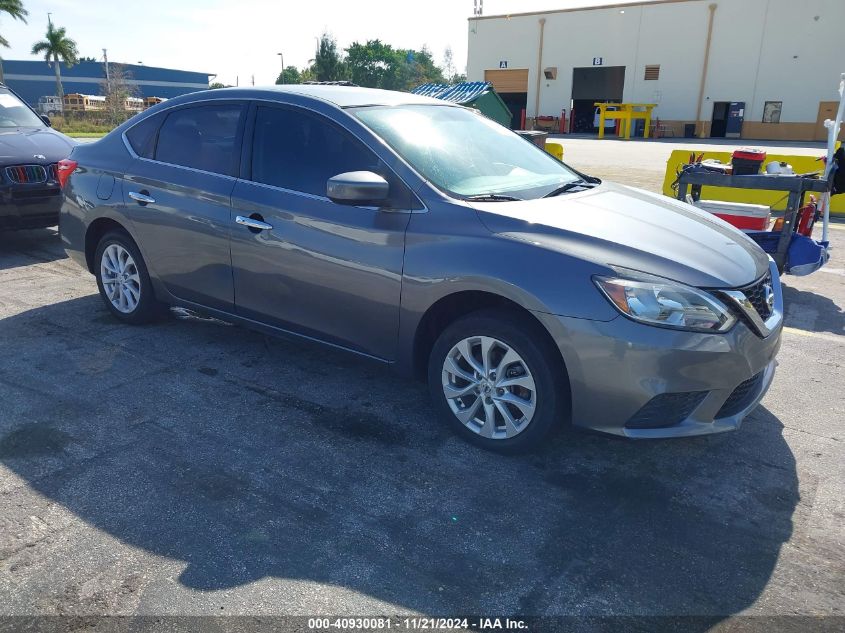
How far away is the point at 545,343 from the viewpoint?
124 inches

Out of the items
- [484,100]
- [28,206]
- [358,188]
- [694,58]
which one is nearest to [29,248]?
[28,206]

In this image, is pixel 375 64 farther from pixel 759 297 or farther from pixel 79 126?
pixel 759 297

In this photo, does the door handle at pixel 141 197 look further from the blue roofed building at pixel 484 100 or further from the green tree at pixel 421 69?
the green tree at pixel 421 69

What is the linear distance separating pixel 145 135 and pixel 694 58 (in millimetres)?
45603

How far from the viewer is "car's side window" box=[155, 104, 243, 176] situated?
4.25 m

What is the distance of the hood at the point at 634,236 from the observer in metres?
3.00

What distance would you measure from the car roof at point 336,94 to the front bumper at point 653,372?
1.89m

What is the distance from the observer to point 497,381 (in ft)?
10.9

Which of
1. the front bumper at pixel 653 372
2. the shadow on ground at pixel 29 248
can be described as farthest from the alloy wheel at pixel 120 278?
the front bumper at pixel 653 372

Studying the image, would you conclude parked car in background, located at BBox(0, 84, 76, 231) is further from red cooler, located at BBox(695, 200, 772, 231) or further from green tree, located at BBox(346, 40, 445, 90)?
green tree, located at BBox(346, 40, 445, 90)

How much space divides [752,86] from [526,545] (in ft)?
153

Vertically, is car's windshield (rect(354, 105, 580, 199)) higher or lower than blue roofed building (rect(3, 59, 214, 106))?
lower

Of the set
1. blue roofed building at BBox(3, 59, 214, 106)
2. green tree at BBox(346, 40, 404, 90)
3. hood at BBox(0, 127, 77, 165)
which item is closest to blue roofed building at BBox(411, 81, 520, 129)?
hood at BBox(0, 127, 77, 165)

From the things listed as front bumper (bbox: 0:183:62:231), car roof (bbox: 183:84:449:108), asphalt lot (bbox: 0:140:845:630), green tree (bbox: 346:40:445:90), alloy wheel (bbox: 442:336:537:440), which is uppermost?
green tree (bbox: 346:40:445:90)
